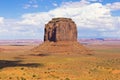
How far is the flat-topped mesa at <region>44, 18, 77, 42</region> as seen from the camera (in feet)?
452

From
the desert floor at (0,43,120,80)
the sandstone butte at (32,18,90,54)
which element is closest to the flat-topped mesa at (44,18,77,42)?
the sandstone butte at (32,18,90,54)

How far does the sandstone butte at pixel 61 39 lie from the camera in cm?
→ 13325

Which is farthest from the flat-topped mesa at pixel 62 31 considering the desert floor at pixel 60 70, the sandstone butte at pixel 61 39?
the desert floor at pixel 60 70

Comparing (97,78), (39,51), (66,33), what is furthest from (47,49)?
(97,78)

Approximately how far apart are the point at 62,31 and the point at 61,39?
16.7 ft

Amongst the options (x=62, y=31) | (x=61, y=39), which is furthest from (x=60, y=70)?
(x=62, y=31)

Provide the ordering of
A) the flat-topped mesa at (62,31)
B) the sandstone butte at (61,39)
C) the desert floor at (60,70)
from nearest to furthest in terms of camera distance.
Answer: the desert floor at (60,70) < the sandstone butte at (61,39) < the flat-topped mesa at (62,31)

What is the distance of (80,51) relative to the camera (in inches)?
5231

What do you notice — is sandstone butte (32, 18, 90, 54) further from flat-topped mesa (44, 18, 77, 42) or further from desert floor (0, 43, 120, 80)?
desert floor (0, 43, 120, 80)

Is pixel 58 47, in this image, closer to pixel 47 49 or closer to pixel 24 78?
pixel 47 49

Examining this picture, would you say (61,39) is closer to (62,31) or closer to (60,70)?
(62,31)

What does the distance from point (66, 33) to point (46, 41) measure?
10.8 metres

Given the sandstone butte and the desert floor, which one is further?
the sandstone butte

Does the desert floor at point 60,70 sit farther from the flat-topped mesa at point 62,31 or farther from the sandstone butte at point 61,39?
the flat-topped mesa at point 62,31
